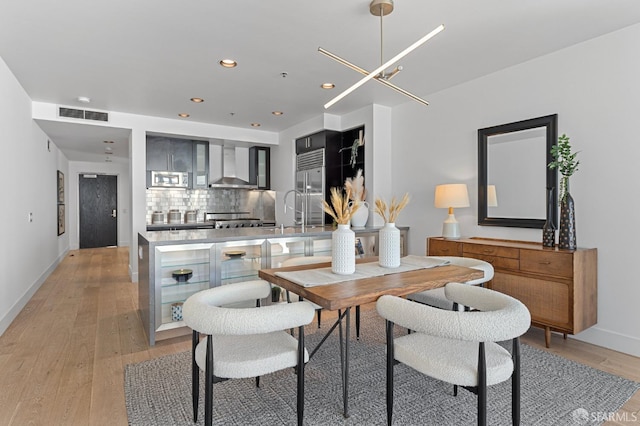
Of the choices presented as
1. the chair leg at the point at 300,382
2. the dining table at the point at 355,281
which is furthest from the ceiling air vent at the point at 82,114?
the chair leg at the point at 300,382

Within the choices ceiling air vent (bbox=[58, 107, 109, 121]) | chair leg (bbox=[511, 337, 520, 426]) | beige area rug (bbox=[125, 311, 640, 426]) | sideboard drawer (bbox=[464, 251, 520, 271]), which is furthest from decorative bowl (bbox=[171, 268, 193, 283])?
ceiling air vent (bbox=[58, 107, 109, 121])

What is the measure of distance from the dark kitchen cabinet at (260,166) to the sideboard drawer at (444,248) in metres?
3.92

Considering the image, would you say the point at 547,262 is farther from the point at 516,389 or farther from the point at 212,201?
the point at 212,201

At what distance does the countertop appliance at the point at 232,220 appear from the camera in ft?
21.5

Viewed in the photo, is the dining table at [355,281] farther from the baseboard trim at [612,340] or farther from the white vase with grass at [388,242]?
the baseboard trim at [612,340]

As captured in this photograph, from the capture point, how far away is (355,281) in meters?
1.98

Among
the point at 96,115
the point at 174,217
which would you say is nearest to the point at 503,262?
the point at 174,217

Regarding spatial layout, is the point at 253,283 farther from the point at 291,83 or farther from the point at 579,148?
the point at 579,148

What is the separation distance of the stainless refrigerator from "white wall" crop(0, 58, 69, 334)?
334 cm

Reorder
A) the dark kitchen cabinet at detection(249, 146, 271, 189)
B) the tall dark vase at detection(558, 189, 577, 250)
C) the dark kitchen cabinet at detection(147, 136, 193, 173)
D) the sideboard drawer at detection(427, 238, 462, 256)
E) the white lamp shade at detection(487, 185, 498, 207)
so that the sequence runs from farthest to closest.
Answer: the dark kitchen cabinet at detection(249, 146, 271, 189)
the dark kitchen cabinet at detection(147, 136, 193, 173)
the white lamp shade at detection(487, 185, 498, 207)
the sideboard drawer at detection(427, 238, 462, 256)
the tall dark vase at detection(558, 189, 577, 250)

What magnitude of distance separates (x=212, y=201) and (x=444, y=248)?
471 cm

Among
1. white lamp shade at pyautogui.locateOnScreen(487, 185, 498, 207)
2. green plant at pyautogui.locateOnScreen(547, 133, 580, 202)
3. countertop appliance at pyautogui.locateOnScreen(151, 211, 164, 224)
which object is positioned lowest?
countertop appliance at pyautogui.locateOnScreen(151, 211, 164, 224)

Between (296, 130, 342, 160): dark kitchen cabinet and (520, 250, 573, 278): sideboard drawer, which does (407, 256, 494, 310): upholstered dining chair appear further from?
(296, 130, 342, 160): dark kitchen cabinet

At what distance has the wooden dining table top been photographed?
5.51ft
